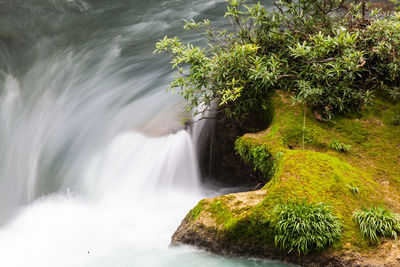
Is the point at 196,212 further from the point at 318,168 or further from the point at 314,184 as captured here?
the point at 318,168

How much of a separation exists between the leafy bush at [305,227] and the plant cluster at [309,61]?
2.01 metres

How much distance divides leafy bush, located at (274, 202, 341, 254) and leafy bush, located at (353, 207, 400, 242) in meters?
0.22

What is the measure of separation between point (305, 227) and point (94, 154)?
5.14 metres

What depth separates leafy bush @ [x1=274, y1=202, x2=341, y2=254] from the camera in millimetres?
3039

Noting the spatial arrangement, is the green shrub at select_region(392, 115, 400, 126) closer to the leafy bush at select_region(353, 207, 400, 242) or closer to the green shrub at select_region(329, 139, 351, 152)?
the green shrub at select_region(329, 139, 351, 152)

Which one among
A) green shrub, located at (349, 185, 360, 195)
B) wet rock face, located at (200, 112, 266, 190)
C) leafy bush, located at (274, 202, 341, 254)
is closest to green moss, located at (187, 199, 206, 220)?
leafy bush, located at (274, 202, 341, 254)

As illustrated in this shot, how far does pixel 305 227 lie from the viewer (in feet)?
10.1

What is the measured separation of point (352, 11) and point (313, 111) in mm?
1992

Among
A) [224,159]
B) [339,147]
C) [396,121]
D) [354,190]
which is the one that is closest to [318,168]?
[354,190]

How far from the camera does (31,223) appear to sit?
237 inches

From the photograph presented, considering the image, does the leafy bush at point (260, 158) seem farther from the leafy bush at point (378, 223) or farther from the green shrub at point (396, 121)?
the green shrub at point (396, 121)

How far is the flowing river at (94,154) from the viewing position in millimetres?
5152

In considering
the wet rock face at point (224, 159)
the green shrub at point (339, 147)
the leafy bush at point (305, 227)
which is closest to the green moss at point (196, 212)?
the leafy bush at point (305, 227)

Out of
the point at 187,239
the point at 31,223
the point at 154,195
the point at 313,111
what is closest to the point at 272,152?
the point at 313,111
